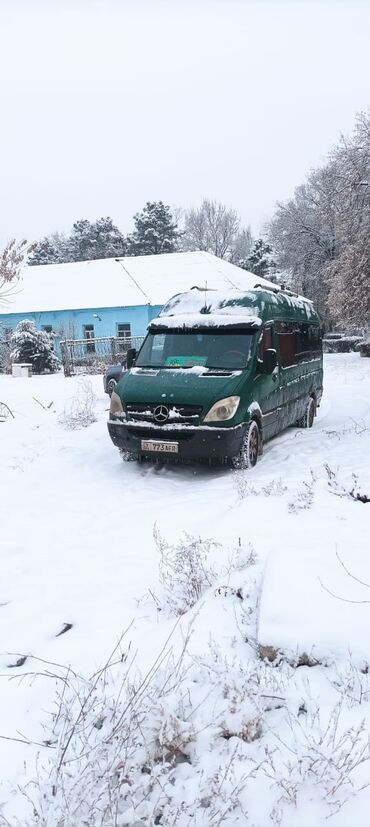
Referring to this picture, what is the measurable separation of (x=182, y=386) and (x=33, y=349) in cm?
1760

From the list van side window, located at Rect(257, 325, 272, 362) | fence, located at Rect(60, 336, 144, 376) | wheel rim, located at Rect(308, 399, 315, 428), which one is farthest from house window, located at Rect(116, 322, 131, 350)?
van side window, located at Rect(257, 325, 272, 362)

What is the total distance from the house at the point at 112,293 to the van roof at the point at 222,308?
19.5 meters

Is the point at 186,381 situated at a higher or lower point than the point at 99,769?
higher

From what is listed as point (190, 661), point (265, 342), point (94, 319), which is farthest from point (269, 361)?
point (94, 319)

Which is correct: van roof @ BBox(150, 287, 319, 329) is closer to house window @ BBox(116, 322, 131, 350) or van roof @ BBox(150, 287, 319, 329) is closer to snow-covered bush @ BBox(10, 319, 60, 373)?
snow-covered bush @ BBox(10, 319, 60, 373)

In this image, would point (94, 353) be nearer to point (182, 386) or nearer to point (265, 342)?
point (265, 342)

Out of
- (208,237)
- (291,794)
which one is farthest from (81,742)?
(208,237)

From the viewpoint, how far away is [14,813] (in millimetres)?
2082

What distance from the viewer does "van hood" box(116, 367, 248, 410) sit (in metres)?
6.55

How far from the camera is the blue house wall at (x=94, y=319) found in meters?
27.9

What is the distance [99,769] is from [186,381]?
5028mm

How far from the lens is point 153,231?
47844mm

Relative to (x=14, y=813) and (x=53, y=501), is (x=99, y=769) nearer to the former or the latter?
(x=14, y=813)

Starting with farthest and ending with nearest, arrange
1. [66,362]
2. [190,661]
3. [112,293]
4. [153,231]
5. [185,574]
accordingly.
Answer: [153,231] → [112,293] → [66,362] → [185,574] → [190,661]
